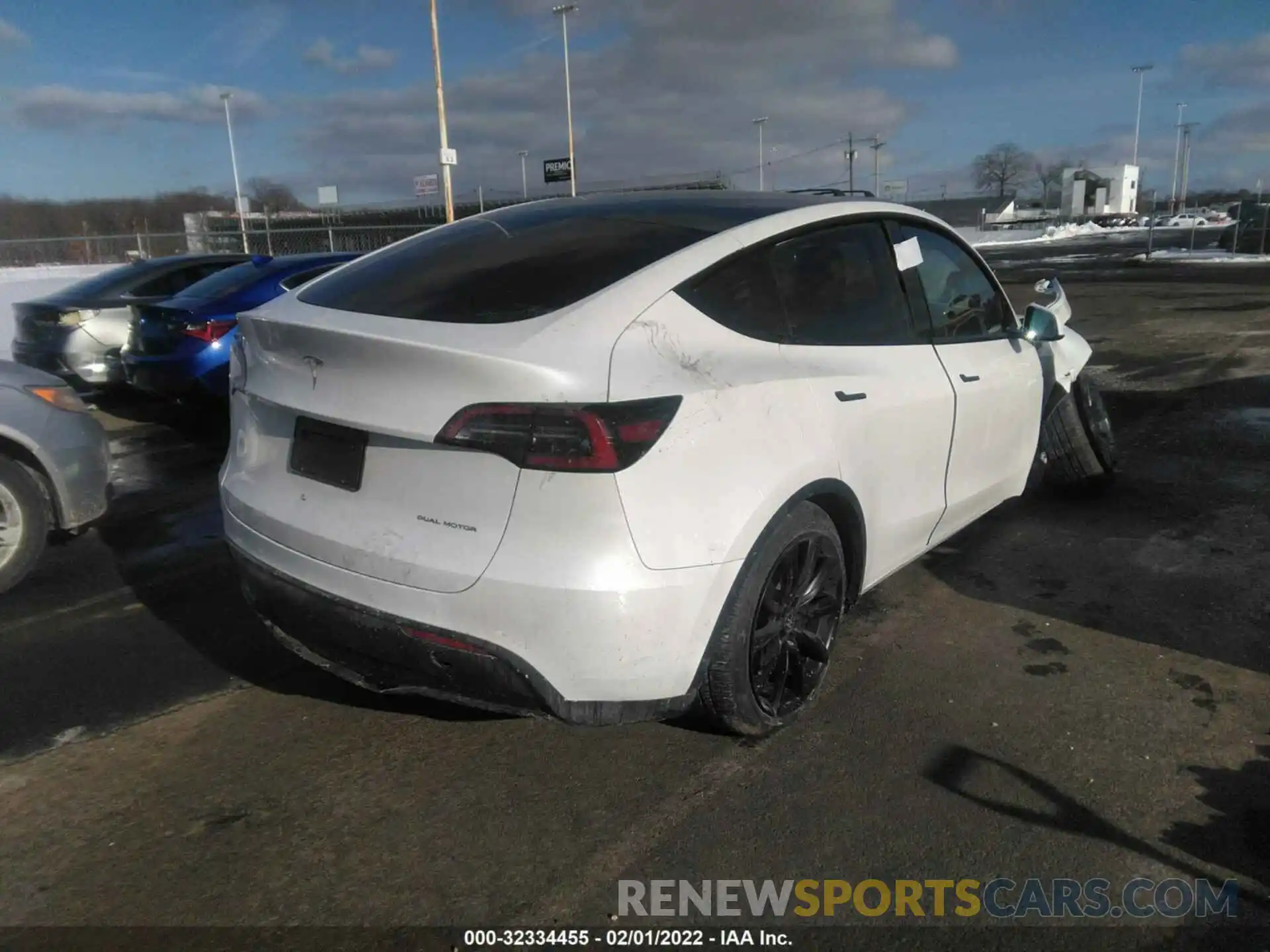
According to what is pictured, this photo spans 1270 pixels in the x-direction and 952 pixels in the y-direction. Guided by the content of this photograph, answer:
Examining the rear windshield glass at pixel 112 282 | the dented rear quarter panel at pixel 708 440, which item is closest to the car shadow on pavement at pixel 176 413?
the rear windshield glass at pixel 112 282

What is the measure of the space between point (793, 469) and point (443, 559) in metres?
1.07

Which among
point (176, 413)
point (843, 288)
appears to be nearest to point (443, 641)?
point (843, 288)

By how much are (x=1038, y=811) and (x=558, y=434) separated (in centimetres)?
177

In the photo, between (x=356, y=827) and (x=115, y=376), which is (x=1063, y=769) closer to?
(x=356, y=827)

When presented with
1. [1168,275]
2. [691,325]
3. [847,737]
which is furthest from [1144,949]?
[1168,275]

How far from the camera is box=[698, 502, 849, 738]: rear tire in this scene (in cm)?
277

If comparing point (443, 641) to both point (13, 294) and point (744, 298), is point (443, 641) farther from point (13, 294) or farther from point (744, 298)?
point (13, 294)

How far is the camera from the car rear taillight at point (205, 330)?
780 cm

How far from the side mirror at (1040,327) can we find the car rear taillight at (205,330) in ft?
20.2

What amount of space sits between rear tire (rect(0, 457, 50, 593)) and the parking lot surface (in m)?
0.15

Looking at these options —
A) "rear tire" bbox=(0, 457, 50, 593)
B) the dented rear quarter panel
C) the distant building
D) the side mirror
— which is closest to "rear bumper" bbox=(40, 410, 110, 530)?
"rear tire" bbox=(0, 457, 50, 593)

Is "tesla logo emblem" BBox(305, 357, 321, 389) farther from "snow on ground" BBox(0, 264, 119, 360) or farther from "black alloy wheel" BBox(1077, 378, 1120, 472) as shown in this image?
"snow on ground" BBox(0, 264, 119, 360)

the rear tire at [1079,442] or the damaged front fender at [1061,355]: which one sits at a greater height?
the damaged front fender at [1061,355]

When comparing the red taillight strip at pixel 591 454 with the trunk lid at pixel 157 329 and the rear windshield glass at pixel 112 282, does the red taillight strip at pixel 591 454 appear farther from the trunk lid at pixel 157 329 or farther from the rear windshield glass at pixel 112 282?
the rear windshield glass at pixel 112 282
